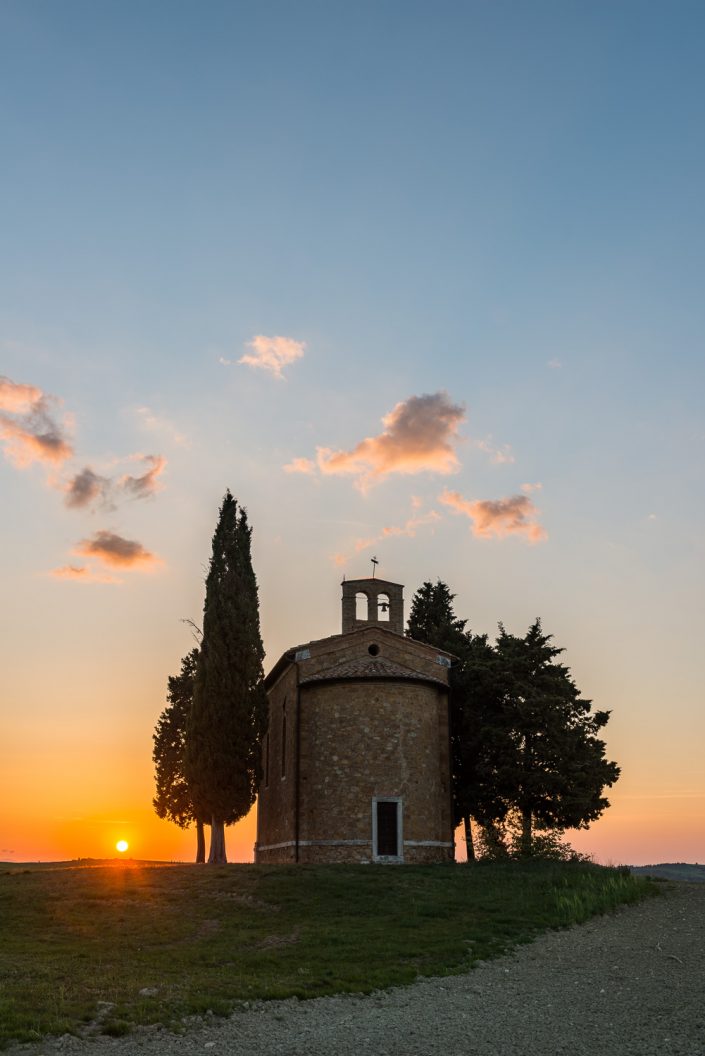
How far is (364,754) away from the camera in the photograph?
105 ft

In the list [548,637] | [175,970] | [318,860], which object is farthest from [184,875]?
[548,637]

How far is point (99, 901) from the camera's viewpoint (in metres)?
22.7

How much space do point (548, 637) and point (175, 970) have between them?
23.4 meters

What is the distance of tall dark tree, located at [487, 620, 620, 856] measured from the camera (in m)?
33.4

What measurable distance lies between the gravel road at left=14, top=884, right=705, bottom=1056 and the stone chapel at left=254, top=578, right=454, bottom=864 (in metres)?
14.3

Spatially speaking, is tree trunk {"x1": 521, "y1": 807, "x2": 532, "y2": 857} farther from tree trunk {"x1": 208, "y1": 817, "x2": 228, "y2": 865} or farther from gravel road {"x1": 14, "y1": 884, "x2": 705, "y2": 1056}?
gravel road {"x1": 14, "y1": 884, "x2": 705, "y2": 1056}

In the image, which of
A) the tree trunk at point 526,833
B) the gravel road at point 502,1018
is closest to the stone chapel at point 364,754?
the tree trunk at point 526,833

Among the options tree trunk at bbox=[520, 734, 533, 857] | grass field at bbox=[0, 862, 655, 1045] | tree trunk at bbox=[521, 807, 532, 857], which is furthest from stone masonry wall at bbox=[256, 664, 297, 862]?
tree trunk at bbox=[520, 734, 533, 857]

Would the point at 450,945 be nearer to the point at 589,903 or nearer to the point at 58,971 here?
the point at 589,903

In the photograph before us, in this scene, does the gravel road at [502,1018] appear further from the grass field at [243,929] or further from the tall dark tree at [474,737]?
the tall dark tree at [474,737]

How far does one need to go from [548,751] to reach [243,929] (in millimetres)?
16822

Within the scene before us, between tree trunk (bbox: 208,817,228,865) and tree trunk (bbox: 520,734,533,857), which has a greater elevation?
tree trunk (bbox: 520,734,533,857)

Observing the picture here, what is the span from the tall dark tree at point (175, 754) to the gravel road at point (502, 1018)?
94.2 ft

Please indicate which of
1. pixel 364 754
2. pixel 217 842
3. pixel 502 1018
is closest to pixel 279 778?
pixel 217 842
